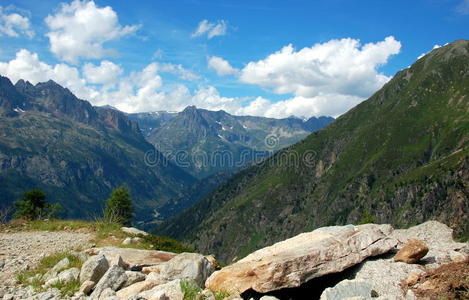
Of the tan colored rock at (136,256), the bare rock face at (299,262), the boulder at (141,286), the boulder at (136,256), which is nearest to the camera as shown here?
the boulder at (141,286)

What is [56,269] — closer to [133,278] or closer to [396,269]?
[133,278]

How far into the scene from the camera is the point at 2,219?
35281mm

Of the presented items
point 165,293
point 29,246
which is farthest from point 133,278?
point 29,246

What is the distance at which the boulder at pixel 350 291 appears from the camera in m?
12.2

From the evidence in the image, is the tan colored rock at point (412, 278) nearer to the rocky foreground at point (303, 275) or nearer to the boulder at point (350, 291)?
the rocky foreground at point (303, 275)

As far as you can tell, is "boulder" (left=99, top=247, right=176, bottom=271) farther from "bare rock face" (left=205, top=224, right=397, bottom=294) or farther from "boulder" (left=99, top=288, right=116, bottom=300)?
"bare rock face" (left=205, top=224, right=397, bottom=294)

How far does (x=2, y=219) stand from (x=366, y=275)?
107ft

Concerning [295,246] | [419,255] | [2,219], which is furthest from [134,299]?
[2,219]

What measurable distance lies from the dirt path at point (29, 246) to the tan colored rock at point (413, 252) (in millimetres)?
15453

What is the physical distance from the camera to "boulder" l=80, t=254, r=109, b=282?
1525cm

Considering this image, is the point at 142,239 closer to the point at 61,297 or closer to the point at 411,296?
the point at 61,297

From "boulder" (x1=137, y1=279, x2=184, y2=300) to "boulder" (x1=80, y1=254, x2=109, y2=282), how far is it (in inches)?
131

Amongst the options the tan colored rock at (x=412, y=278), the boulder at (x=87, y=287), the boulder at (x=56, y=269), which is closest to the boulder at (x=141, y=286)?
the boulder at (x=87, y=287)

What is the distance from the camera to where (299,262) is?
1443cm
